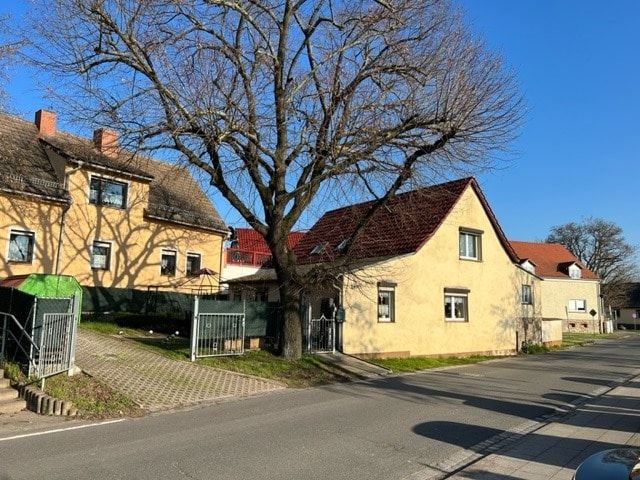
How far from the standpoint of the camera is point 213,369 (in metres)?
13.9

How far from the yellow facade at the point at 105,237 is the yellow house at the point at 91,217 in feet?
0.14

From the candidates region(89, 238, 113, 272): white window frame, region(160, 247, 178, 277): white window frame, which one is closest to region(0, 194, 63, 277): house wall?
region(89, 238, 113, 272): white window frame

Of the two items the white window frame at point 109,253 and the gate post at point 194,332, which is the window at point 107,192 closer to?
the white window frame at point 109,253

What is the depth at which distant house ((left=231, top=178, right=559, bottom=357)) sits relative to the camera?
1875 centimetres

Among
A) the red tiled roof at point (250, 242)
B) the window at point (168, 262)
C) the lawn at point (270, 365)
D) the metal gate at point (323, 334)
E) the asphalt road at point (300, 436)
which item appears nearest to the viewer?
the asphalt road at point (300, 436)

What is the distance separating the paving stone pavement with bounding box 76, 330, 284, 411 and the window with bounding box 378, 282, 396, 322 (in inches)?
290

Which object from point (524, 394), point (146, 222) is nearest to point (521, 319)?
point (524, 394)

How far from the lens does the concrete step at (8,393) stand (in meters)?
9.61

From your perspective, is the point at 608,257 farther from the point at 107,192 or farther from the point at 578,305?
the point at 107,192

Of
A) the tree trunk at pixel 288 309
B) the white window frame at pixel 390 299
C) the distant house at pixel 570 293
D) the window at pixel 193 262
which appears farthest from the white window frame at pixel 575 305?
the tree trunk at pixel 288 309

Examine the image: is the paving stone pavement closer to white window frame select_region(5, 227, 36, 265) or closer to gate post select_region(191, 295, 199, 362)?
gate post select_region(191, 295, 199, 362)

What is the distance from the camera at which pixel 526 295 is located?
27781mm

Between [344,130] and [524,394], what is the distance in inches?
308

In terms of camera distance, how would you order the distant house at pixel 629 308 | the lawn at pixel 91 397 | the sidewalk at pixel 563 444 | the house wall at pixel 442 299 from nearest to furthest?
the sidewalk at pixel 563 444, the lawn at pixel 91 397, the house wall at pixel 442 299, the distant house at pixel 629 308
